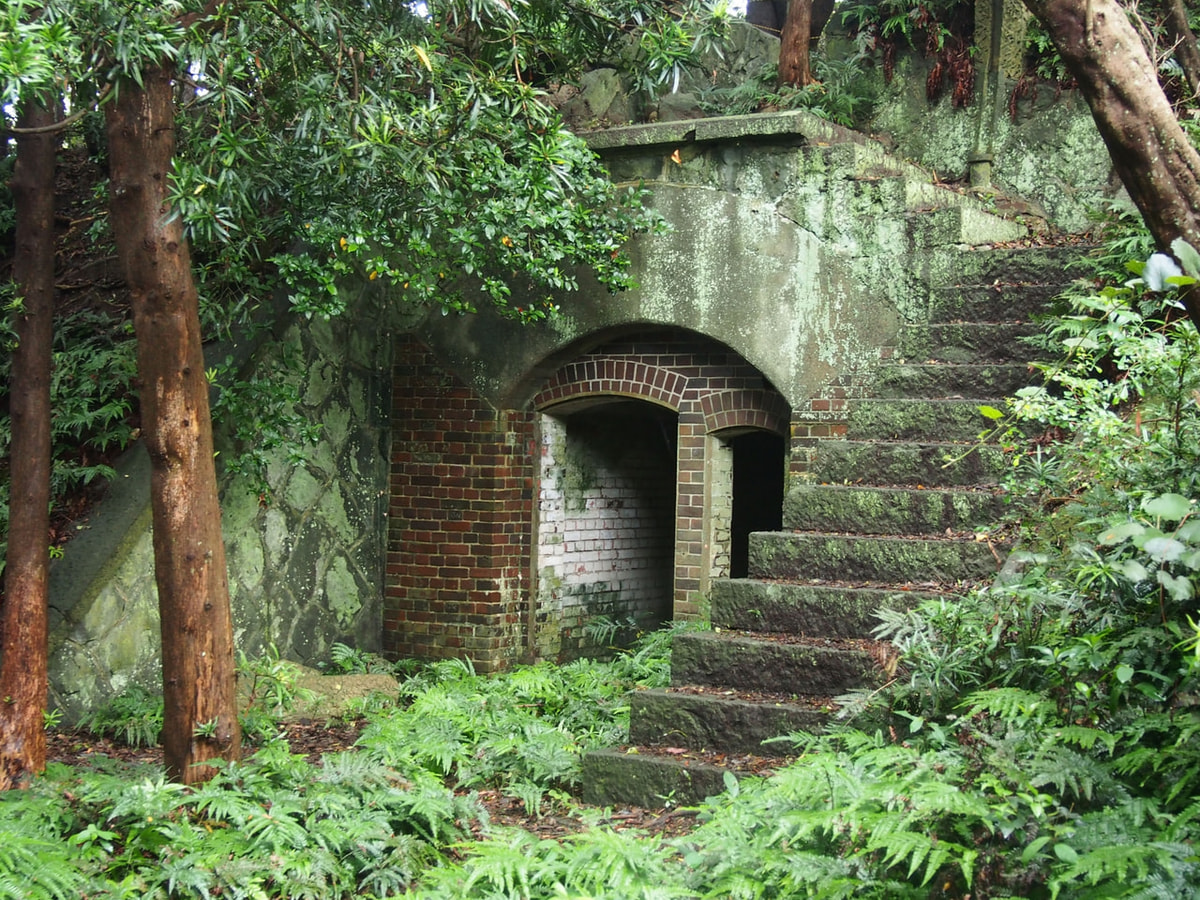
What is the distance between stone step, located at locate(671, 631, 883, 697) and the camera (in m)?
4.82

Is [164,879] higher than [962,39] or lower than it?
lower

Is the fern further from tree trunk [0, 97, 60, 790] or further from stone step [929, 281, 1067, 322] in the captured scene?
stone step [929, 281, 1067, 322]

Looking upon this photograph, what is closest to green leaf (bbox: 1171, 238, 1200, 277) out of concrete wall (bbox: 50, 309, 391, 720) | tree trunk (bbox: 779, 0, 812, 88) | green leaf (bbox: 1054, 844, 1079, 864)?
green leaf (bbox: 1054, 844, 1079, 864)

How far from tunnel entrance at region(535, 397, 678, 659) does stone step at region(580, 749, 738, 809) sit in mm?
3601

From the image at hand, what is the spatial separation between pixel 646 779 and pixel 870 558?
1.49 metres

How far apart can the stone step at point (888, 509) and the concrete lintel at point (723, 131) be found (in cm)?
253

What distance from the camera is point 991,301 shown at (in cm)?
665

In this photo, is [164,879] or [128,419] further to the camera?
[128,419]

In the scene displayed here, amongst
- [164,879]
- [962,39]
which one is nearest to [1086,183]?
[962,39]

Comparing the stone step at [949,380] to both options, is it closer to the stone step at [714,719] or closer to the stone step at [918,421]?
the stone step at [918,421]

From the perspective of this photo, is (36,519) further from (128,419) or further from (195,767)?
(128,419)

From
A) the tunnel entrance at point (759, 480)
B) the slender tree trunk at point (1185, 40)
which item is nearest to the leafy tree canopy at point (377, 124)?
the slender tree trunk at point (1185, 40)

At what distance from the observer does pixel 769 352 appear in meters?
7.34

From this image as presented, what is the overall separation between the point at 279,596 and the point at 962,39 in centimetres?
644
